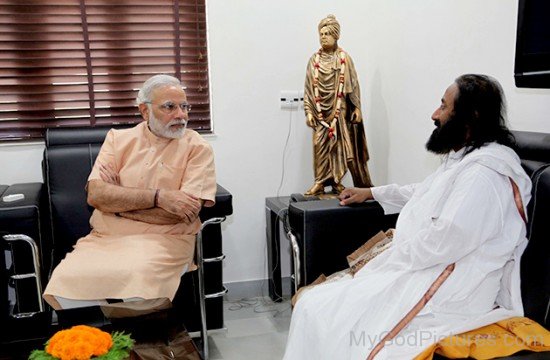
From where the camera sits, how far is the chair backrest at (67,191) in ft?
8.53

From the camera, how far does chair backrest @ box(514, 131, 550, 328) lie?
1494 millimetres

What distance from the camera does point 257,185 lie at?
321cm

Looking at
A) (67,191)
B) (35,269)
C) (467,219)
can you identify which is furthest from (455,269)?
(67,191)

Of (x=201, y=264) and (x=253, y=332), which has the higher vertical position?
(x=201, y=264)

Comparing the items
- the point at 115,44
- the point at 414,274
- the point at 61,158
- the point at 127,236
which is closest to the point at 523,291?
the point at 414,274

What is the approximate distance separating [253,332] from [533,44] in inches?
76.4

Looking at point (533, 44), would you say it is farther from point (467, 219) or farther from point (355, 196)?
point (355, 196)

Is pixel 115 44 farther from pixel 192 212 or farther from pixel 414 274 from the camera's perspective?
pixel 414 274

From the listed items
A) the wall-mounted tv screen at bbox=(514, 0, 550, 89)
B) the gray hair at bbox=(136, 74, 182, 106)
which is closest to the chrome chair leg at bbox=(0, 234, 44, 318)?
the gray hair at bbox=(136, 74, 182, 106)

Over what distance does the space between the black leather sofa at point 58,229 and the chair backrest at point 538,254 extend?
131 cm

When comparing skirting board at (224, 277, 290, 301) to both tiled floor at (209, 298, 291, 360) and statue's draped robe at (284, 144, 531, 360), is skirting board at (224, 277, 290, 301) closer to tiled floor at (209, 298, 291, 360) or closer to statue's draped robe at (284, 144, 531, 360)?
tiled floor at (209, 298, 291, 360)

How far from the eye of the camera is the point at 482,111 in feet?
5.63

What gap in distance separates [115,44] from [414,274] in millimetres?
2171

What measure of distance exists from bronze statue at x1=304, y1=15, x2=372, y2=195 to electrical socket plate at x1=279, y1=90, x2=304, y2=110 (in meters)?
0.39
